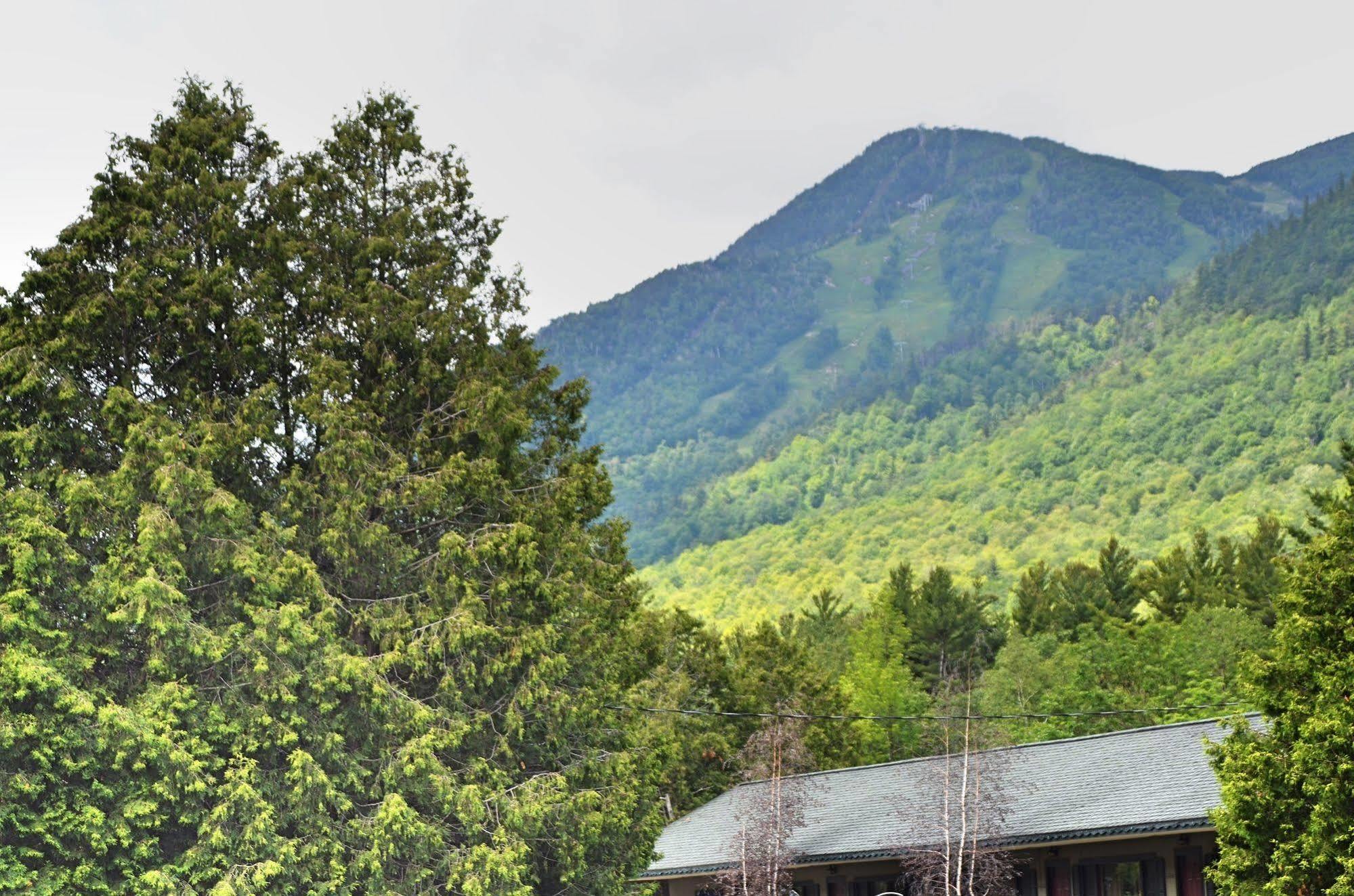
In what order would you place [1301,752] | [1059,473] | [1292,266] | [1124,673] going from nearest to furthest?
[1301,752] < [1124,673] < [1059,473] < [1292,266]

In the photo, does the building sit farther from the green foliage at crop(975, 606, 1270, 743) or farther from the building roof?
the green foliage at crop(975, 606, 1270, 743)

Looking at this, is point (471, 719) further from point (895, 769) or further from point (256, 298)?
point (895, 769)

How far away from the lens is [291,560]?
2491cm

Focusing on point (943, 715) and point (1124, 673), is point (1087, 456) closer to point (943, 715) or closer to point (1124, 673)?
point (1124, 673)

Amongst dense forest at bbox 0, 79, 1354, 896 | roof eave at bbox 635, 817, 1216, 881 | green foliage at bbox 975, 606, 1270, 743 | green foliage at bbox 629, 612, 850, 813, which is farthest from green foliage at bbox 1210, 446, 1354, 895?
green foliage at bbox 975, 606, 1270, 743

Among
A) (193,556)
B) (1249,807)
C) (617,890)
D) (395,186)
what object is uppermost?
(395,186)

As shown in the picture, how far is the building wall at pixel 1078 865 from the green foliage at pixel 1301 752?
5039 millimetres

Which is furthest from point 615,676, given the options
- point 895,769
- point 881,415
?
point 881,415

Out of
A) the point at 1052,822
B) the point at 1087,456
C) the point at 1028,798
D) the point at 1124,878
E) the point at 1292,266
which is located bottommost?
the point at 1124,878

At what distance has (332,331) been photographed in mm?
27406

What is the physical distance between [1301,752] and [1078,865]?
909cm

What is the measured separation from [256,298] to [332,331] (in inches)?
60.7

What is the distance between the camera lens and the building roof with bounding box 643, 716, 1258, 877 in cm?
2427

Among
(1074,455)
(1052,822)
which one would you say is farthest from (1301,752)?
(1074,455)
